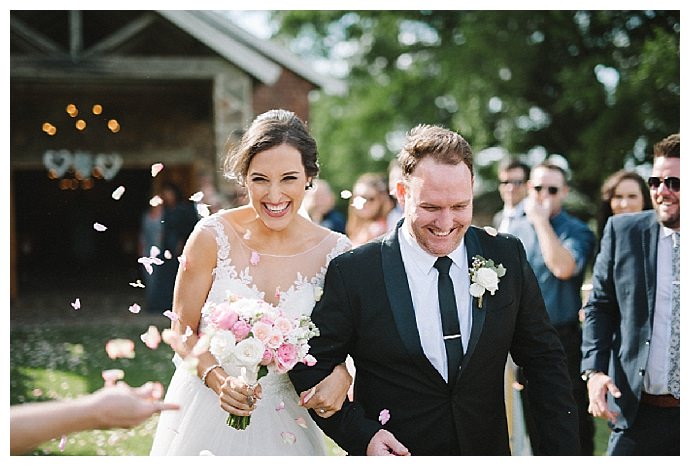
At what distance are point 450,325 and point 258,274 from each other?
3.09 feet

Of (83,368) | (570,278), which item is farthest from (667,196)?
(83,368)

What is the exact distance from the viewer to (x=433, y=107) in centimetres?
Answer: 2373

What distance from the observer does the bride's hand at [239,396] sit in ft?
9.98

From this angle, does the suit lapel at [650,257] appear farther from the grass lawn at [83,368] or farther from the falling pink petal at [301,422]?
the grass lawn at [83,368]

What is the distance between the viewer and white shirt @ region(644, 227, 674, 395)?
3.76m

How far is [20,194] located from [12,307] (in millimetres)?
9475

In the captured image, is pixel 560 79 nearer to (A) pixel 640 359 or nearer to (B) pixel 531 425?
(B) pixel 531 425

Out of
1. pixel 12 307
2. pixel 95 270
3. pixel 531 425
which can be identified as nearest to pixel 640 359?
pixel 531 425

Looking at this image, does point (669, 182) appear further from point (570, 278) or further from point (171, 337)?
point (171, 337)

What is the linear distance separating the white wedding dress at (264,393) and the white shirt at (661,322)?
143cm

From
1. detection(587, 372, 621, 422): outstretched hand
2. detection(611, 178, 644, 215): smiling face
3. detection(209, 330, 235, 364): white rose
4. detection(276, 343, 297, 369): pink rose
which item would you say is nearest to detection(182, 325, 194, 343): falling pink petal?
detection(209, 330, 235, 364): white rose

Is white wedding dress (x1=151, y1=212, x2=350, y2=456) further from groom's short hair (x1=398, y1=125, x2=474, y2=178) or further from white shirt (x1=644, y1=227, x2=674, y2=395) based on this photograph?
white shirt (x1=644, y1=227, x2=674, y2=395)

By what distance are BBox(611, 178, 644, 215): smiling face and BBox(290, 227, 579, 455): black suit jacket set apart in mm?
2686

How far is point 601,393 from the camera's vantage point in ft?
12.5
